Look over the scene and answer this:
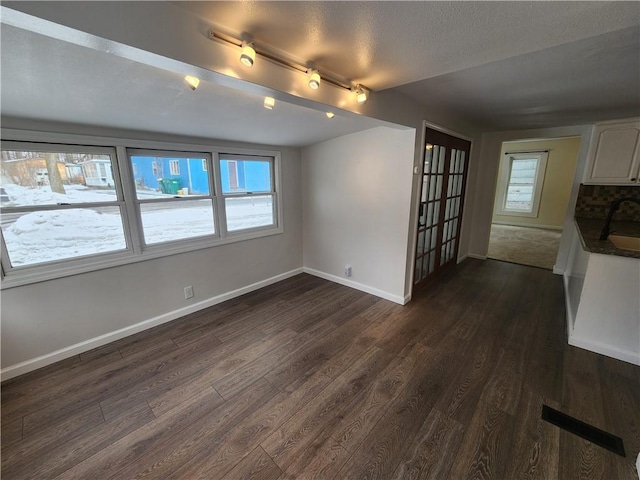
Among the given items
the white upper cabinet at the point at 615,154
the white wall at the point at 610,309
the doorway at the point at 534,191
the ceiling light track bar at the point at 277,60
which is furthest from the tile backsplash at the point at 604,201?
the ceiling light track bar at the point at 277,60

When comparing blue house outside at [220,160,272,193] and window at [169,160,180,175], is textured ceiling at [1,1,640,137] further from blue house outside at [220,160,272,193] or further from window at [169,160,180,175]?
blue house outside at [220,160,272,193]

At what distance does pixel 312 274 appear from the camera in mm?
4086

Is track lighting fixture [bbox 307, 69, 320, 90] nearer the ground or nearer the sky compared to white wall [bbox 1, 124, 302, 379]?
nearer the sky

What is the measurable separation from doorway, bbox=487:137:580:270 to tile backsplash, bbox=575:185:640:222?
75.4 inches

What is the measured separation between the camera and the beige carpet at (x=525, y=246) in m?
4.66

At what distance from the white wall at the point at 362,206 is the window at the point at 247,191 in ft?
1.87

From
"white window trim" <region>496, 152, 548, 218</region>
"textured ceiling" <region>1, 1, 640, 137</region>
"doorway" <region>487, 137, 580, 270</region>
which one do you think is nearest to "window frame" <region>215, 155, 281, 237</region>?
"textured ceiling" <region>1, 1, 640, 137</region>

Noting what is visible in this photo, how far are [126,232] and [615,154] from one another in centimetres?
555

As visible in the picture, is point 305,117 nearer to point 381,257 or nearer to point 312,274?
point 381,257

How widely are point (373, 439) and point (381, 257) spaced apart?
1.99m

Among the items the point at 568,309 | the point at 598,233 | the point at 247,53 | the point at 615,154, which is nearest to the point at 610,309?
the point at 568,309

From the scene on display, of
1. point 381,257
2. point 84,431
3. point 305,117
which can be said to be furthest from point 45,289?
point 381,257

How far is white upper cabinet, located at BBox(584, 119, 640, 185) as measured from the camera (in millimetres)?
3037

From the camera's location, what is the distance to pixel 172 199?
2699mm
